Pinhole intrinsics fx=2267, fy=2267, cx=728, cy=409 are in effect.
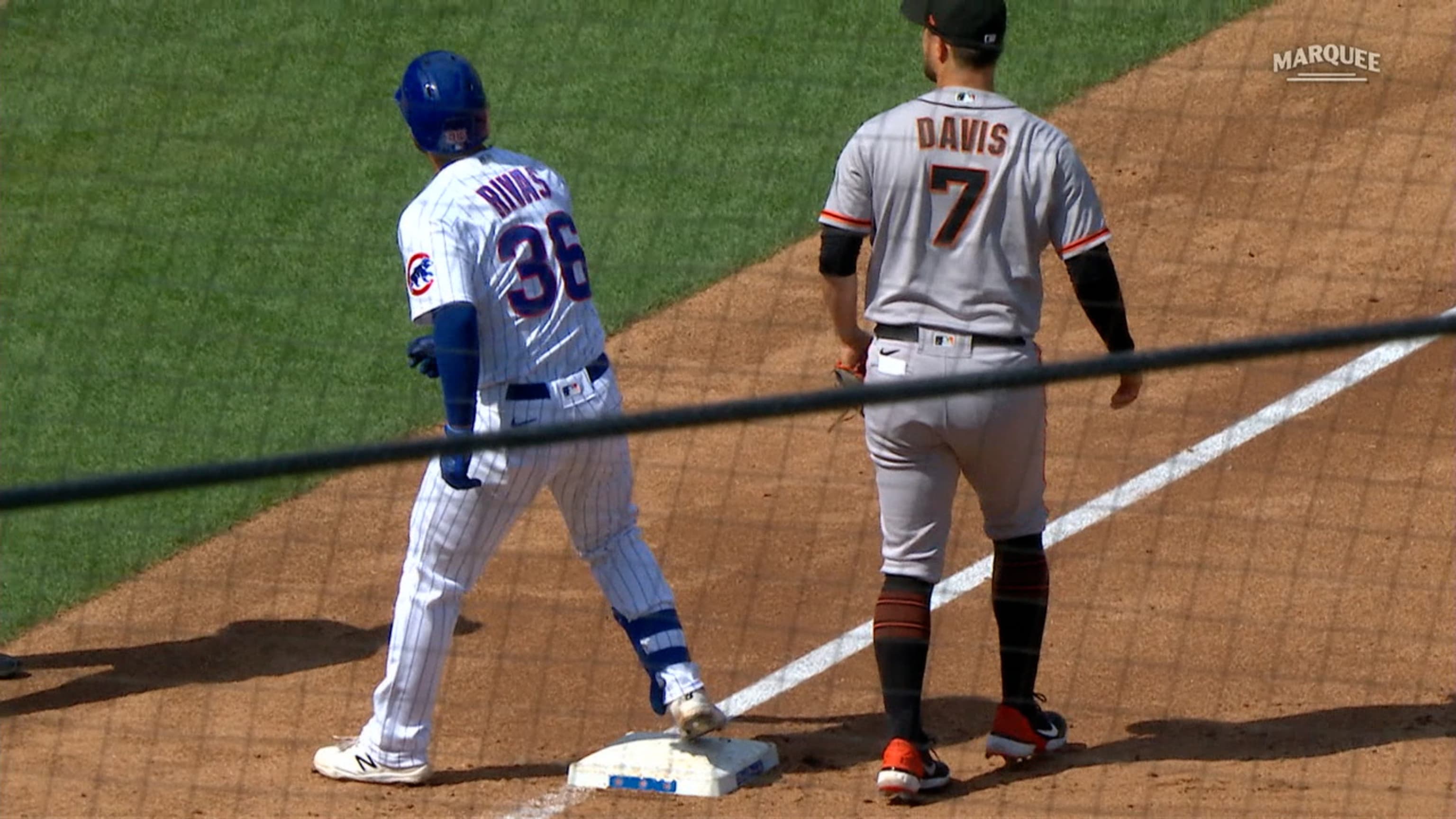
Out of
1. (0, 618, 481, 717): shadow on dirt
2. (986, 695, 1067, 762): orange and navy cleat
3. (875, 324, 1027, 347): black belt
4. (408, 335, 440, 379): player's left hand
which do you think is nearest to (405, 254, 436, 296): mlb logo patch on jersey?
(408, 335, 440, 379): player's left hand

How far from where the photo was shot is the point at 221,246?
898 centimetres

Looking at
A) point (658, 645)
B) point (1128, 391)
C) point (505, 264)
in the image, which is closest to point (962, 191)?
point (1128, 391)

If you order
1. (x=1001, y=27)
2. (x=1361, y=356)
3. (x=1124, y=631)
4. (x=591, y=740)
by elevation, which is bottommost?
(x=591, y=740)

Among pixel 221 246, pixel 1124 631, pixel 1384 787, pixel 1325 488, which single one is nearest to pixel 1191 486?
pixel 1325 488

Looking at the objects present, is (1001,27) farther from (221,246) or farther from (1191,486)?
(221,246)

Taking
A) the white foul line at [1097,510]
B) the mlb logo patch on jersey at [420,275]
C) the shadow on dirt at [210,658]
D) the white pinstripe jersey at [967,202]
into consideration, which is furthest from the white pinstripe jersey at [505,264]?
the shadow on dirt at [210,658]

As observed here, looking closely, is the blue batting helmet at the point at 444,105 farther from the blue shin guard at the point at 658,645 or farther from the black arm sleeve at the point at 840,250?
the blue shin guard at the point at 658,645

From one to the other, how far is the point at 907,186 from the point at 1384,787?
1.73 m

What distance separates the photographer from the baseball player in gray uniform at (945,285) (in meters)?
4.98

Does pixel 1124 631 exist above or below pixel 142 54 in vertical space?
below

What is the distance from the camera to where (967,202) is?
16.3 ft

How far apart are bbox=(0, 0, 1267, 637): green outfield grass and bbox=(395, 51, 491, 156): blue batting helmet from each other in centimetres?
229

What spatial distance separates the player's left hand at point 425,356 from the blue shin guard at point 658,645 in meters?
0.77

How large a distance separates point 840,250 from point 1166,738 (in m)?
1.47
